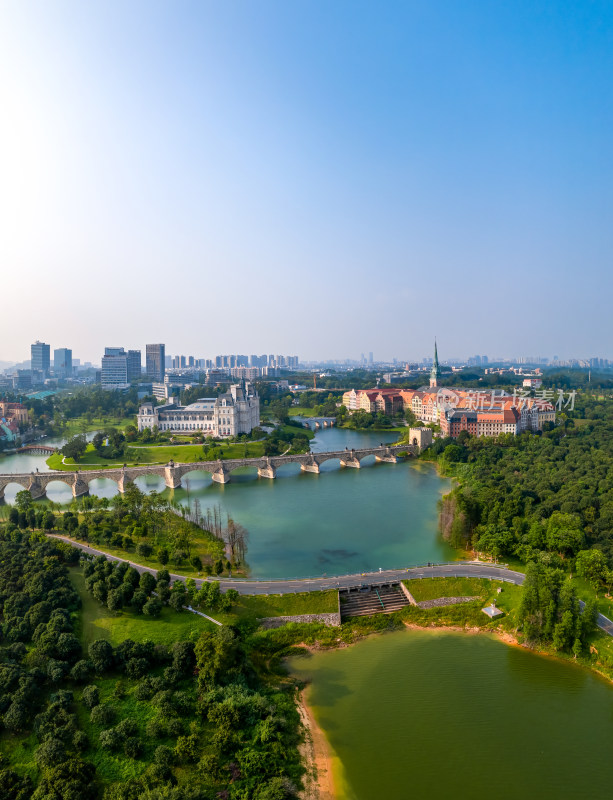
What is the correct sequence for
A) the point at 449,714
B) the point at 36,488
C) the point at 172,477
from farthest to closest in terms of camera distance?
the point at 172,477, the point at 36,488, the point at 449,714

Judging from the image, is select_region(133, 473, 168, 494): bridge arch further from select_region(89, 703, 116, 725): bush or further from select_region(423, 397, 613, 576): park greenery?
select_region(89, 703, 116, 725): bush

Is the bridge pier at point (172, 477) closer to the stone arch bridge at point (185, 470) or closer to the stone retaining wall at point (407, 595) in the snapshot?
the stone arch bridge at point (185, 470)

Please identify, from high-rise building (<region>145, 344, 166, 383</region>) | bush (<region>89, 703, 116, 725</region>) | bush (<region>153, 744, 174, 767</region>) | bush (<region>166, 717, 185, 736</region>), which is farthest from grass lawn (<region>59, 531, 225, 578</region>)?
high-rise building (<region>145, 344, 166, 383</region>)

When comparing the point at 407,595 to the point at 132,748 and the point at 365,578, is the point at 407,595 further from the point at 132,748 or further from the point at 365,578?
the point at 132,748

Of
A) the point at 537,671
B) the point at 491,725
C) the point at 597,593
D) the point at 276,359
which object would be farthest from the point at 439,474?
the point at 276,359

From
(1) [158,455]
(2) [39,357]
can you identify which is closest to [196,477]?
(1) [158,455]

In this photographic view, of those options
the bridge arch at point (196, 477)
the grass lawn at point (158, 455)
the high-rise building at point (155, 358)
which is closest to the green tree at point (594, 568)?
the bridge arch at point (196, 477)

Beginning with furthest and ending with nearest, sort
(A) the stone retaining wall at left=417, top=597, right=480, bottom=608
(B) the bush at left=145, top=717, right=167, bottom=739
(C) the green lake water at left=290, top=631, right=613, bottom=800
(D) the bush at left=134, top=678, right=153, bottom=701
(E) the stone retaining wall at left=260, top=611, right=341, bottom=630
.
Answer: (A) the stone retaining wall at left=417, top=597, right=480, bottom=608 → (E) the stone retaining wall at left=260, top=611, right=341, bottom=630 → (D) the bush at left=134, top=678, right=153, bottom=701 → (B) the bush at left=145, top=717, right=167, bottom=739 → (C) the green lake water at left=290, top=631, right=613, bottom=800
